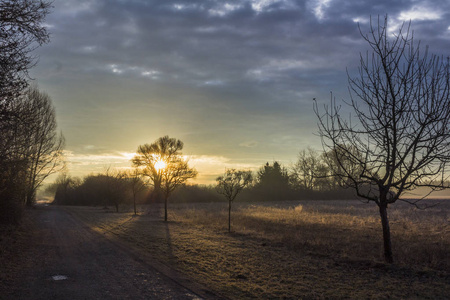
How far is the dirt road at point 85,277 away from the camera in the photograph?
696 cm

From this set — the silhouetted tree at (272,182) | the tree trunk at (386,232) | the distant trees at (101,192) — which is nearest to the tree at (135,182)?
the distant trees at (101,192)

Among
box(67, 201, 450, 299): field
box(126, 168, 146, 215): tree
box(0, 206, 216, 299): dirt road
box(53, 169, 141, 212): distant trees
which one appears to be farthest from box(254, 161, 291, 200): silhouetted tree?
box(0, 206, 216, 299): dirt road

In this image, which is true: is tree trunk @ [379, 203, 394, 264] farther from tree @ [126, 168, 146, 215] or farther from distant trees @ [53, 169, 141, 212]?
distant trees @ [53, 169, 141, 212]

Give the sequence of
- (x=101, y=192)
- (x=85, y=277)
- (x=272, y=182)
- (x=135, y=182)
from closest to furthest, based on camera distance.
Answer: (x=85, y=277) < (x=135, y=182) < (x=101, y=192) < (x=272, y=182)

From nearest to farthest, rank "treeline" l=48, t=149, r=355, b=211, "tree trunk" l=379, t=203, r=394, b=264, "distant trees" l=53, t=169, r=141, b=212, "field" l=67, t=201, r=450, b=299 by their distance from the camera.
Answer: "field" l=67, t=201, r=450, b=299 < "tree trunk" l=379, t=203, r=394, b=264 < "distant trees" l=53, t=169, r=141, b=212 < "treeline" l=48, t=149, r=355, b=211

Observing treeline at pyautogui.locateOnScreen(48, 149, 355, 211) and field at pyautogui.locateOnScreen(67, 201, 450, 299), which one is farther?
treeline at pyautogui.locateOnScreen(48, 149, 355, 211)

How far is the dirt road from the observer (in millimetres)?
6965

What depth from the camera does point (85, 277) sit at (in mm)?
8367

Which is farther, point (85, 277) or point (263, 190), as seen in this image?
point (263, 190)

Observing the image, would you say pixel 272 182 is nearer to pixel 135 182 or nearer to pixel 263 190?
pixel 263 190

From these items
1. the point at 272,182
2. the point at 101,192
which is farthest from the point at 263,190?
the point at 101,192

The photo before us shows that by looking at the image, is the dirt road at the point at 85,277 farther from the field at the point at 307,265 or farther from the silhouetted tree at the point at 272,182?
the silhouetted tree at the point at 272,182

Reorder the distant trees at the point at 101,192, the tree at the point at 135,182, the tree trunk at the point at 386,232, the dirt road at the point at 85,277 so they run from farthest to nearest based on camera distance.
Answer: the distant trees at the point at 101,192, the tree at the point at 135,182, the tree trunk at the point at 386,232, the dirt road at the point at 85,277

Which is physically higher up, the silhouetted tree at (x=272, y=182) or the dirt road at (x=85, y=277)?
the silhouetted tree at (x=272, y=182)
